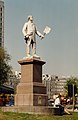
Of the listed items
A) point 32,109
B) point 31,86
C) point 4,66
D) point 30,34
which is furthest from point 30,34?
point 4,66

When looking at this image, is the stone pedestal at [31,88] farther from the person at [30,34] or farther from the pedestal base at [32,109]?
the person at [30,34]

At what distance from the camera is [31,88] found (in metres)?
20.7

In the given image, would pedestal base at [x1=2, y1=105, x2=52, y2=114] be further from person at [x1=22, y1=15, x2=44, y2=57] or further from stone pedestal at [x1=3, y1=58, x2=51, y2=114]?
person at [x1=22, y1=15, x2=44, y2=57]

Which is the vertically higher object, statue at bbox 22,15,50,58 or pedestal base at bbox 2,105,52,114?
statue at bbox 22,15,50,58

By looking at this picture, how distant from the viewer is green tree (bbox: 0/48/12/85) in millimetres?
51503

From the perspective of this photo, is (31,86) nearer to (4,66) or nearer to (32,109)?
(32,109)

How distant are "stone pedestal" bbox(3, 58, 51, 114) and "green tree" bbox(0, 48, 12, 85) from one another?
29.7 m

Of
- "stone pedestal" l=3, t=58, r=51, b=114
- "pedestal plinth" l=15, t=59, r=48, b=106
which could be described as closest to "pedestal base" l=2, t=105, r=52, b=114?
"stone pedestal" l=3, t=58, r=51, b=114

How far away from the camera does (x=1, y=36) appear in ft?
443

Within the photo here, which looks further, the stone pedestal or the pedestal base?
the stone pedestal

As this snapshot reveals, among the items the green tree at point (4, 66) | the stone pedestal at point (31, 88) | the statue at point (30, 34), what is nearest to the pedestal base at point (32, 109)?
the stone pedestal at point (31, 88)

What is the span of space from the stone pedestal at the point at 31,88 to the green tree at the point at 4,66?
29.7 meters

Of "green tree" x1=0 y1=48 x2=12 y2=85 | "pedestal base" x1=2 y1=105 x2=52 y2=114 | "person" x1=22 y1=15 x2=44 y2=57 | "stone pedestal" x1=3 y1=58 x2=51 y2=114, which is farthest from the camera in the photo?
"green tree" x1=0 y1=48 x2=12 y2=85

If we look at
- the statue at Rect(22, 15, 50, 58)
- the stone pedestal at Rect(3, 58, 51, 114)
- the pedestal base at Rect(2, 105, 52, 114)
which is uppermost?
the statue at Rect(22, 15, 50, 58)
